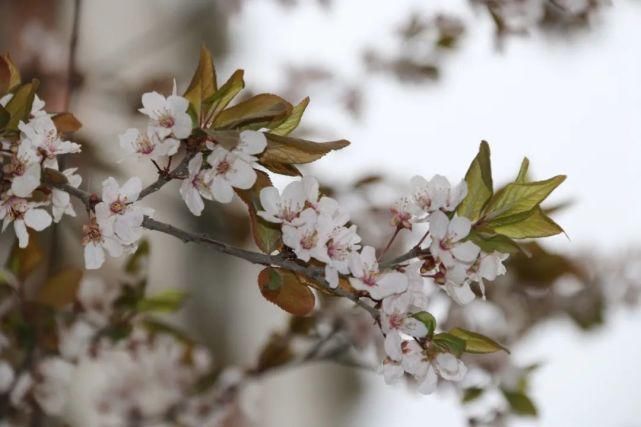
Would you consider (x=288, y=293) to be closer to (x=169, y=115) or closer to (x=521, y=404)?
(x=169, y=115)

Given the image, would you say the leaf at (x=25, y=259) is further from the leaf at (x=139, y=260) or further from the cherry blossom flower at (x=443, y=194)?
the cherry blossom flower at (x=443, y=194)

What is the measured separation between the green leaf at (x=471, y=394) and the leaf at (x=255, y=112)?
397 millimetres

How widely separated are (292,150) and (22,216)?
14cm

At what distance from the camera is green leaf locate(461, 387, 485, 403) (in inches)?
28.0

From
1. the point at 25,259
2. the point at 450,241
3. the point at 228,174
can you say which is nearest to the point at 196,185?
the point at 228,174

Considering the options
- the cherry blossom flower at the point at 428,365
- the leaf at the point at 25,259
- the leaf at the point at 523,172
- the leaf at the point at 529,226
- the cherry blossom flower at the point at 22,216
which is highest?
the leaf at the point at 523,172

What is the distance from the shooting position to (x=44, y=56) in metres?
1.24

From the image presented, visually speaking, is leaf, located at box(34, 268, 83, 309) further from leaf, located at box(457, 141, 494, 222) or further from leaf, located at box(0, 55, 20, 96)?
leaf, located at box(457, 141, 494, 222)

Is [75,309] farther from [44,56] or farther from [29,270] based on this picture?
[44,56]

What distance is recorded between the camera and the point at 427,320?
41 cm

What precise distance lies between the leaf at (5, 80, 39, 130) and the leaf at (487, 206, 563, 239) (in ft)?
0.78

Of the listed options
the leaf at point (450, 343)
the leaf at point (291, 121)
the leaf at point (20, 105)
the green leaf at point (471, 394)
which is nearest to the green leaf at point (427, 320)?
the leaf at point (450, 343)

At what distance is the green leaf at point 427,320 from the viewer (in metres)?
0.40

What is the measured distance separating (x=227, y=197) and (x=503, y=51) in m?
0.33
